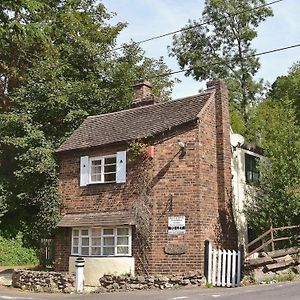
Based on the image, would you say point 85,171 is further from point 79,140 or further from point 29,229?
point 29,229

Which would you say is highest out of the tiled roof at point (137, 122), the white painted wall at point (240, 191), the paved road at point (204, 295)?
the tiled roof at point (137, 122)

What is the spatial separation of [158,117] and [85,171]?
410cm

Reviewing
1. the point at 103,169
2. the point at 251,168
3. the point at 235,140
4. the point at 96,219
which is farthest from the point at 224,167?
the point at 96,219

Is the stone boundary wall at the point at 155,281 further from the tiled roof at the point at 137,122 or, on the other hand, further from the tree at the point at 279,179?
the tiled roof at the point at 137,122

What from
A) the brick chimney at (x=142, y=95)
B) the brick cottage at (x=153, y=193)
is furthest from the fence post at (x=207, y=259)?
the brick chimney at (x=142, y=95)

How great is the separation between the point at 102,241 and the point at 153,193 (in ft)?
10.1

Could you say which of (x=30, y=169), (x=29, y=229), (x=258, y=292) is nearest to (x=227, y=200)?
(x=258, y=292)

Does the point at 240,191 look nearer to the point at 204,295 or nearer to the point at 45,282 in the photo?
the point at 204,295

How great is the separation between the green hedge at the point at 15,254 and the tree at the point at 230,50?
67.9ft

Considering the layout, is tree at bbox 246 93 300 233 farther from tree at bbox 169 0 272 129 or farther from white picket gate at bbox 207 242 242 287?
tree at bbox 169 0 272 129

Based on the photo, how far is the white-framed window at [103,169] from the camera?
72.0 feet

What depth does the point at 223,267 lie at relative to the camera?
19156mm

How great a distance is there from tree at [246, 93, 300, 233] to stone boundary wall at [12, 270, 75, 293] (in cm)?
840

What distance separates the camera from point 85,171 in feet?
75.9
